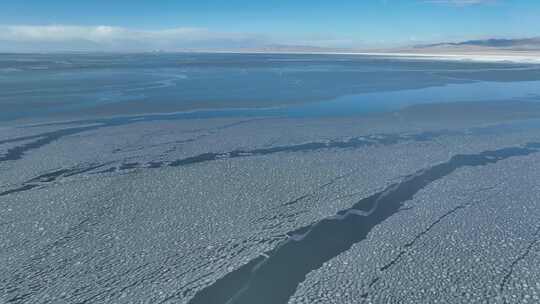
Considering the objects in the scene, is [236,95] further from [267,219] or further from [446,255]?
[446,255]

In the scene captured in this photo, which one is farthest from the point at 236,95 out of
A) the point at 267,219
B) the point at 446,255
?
the point at 446,255

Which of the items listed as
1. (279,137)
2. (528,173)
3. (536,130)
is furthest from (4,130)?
(536,130)

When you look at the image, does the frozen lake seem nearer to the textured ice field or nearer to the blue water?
the textured ice field

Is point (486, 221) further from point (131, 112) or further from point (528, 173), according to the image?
point (131, 112)

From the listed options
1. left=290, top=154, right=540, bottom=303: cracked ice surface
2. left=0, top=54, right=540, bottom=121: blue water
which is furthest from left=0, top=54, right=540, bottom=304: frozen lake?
left=0, top=54, right=540, bottom=121: blue water

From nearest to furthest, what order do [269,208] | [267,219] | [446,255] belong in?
[446,255]
[267,219]
[269,208]

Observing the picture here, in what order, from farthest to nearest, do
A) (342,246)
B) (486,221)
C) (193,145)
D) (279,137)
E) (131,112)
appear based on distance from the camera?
(131,112)
(279,137)
(193,145)
(486,221)
(342,246)

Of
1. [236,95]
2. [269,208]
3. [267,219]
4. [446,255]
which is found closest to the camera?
[446,255]

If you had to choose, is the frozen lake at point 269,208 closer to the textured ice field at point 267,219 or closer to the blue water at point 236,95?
the textured ice field at point 267,219
